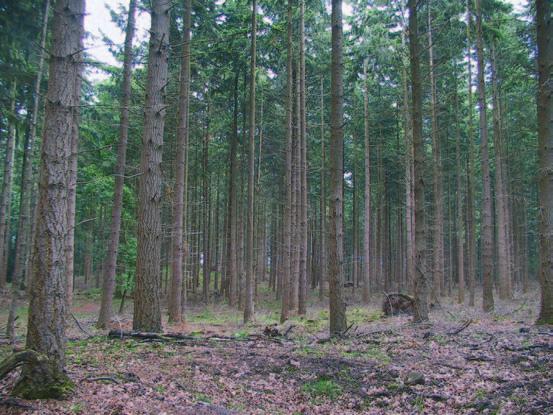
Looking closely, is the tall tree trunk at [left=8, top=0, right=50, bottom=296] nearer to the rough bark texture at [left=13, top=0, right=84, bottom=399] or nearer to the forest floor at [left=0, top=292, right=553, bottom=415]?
the rough bark texture at [left=13, top=0, right=84, bottom=399]

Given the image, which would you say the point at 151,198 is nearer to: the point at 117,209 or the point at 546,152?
the point at 117,209

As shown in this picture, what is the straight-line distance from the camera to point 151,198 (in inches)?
331

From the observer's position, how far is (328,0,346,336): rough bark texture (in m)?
9.59

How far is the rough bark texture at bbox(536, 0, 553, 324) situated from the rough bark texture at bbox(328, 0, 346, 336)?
15.0ft

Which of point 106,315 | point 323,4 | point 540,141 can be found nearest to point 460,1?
point 323,4

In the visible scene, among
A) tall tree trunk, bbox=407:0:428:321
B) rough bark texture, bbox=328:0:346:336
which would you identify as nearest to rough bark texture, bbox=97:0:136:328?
rough bark texture, bbox=328:0:346:336

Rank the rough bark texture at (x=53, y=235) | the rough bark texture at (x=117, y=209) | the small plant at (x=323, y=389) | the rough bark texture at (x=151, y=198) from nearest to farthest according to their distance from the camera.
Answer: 1. the rough bark texture at (x=53, y=235)
2. the small plant at (x=323, y=389)
3. the rough bark texture at (x=151, y=198)
4. the rough bark texture at (x=117, y=209)

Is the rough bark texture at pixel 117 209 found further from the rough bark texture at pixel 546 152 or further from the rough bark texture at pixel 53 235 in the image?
the rough bark texture at pixel 546 152

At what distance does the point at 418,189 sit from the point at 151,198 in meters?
6.94

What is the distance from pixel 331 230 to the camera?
966 cm

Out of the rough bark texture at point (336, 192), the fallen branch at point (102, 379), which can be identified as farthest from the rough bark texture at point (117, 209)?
the fallen branch at point (102, 379)

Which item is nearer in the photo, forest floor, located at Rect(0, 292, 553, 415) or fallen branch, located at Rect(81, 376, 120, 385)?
forest floor, located at Rect(0, 292, 553, 415)

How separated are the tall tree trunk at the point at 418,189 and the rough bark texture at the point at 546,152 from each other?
269cm

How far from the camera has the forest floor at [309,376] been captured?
4996 mm
